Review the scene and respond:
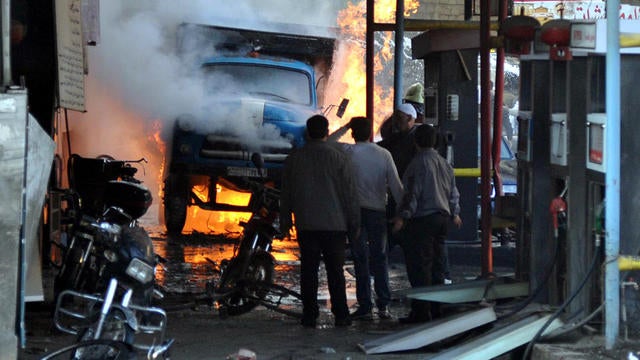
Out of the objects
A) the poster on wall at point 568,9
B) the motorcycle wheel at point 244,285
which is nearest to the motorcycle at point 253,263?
the motorcycle wheel at point 244,285

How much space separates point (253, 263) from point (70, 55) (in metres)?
2.38

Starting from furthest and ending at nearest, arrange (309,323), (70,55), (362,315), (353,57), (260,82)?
(353,57), (260,82), (362,315), (309,323), (70,55)

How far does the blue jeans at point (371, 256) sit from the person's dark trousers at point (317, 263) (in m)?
0.40

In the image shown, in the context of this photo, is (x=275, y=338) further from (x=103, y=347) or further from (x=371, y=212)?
(x=103, y=347)

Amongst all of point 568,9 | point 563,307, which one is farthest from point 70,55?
point 568,9

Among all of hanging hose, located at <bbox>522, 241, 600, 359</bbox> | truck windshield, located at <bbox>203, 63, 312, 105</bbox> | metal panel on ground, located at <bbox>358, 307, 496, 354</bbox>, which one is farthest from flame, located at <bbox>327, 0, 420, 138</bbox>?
hanging hose, located at <bbox>522, 241, 600, 359</bbox>

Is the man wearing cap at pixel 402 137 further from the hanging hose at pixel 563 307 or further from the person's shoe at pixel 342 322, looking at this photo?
the hanging hose at pixel 563 307

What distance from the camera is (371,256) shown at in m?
9.77

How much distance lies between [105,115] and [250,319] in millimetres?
9685

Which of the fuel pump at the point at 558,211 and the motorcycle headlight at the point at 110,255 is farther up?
the fuel pump at the point at 558,211

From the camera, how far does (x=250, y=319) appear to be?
9.62 m

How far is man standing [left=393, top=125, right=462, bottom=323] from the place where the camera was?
9305mm

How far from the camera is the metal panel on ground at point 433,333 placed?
7734 millimetres

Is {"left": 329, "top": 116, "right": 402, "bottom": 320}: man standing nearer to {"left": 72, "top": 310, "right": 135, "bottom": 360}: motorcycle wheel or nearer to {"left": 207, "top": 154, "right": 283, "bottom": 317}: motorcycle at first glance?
{"left": 207, "top": 154, "right": 283, "bottom": 317}: motorcycle
